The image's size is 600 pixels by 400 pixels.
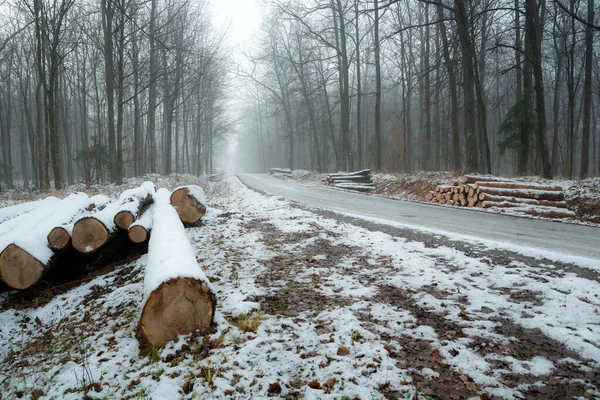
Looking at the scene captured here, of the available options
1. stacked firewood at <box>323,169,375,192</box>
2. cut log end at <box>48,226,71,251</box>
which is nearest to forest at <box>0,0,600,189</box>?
stacked firewood at <box>323,169,375,192</box>

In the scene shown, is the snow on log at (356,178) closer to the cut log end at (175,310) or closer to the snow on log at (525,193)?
the snow on log at (525,193)

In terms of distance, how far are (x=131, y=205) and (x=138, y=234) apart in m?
0.99

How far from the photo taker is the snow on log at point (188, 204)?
24.4ft

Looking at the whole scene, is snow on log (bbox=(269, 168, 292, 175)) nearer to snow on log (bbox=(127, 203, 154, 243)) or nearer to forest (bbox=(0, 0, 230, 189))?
forest (bbox=(0, 0, 230, 189))

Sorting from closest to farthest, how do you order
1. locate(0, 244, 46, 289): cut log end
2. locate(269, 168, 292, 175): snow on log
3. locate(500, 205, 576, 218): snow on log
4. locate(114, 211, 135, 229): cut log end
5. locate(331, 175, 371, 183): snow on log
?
locate(0, 244, 46, 289): cut log end < locate(114, 211, 135, 229): cut log end < locate(500, 205, 576, 218): snow on log < locate(331, 175, 371, 183): snow on log < locate(269, 168, 292, 175): snow on log

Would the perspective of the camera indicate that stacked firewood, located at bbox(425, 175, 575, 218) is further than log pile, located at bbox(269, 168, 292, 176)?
No

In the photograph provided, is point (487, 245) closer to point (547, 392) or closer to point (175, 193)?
point (547, 392)

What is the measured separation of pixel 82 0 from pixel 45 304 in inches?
801

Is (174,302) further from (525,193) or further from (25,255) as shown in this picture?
(525,193)

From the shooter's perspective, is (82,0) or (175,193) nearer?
(175,193)

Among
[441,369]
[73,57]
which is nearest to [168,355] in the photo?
[441,369]

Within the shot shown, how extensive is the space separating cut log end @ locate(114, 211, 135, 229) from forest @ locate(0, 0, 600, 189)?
164 inches

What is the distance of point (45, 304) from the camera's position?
4684 mm

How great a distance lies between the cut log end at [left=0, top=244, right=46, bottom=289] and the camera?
449cm
